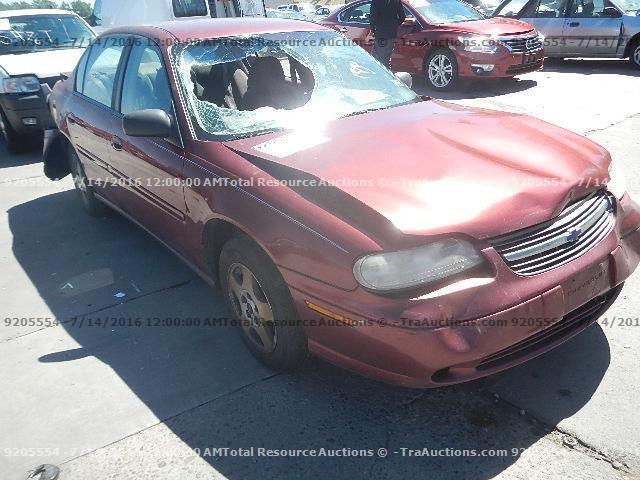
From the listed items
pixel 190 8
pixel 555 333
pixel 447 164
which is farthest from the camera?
pixel 190 8

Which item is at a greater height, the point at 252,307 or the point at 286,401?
the point at 252,307

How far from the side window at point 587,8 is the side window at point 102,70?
30.3 feet

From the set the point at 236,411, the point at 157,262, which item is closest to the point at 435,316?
the point at 236,411

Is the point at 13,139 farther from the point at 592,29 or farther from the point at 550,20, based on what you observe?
the point at 592,29

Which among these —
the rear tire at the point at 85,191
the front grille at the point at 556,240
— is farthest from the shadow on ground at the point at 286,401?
the rear tire at the point at 85,191

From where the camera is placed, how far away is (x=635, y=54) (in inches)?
401

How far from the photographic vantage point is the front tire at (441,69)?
29.8 feet

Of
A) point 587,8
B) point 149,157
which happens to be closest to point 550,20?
point 587,8

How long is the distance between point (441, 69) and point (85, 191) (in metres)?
6.28

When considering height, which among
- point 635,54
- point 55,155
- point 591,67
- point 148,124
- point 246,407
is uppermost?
point 148,124

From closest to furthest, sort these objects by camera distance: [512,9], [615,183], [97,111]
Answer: [615,183]
[97,111]
[512,9]

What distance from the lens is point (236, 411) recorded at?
2.69 metres

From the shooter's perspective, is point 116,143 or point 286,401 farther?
point 116,143

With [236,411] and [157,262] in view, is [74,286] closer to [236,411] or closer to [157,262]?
[157,262]
